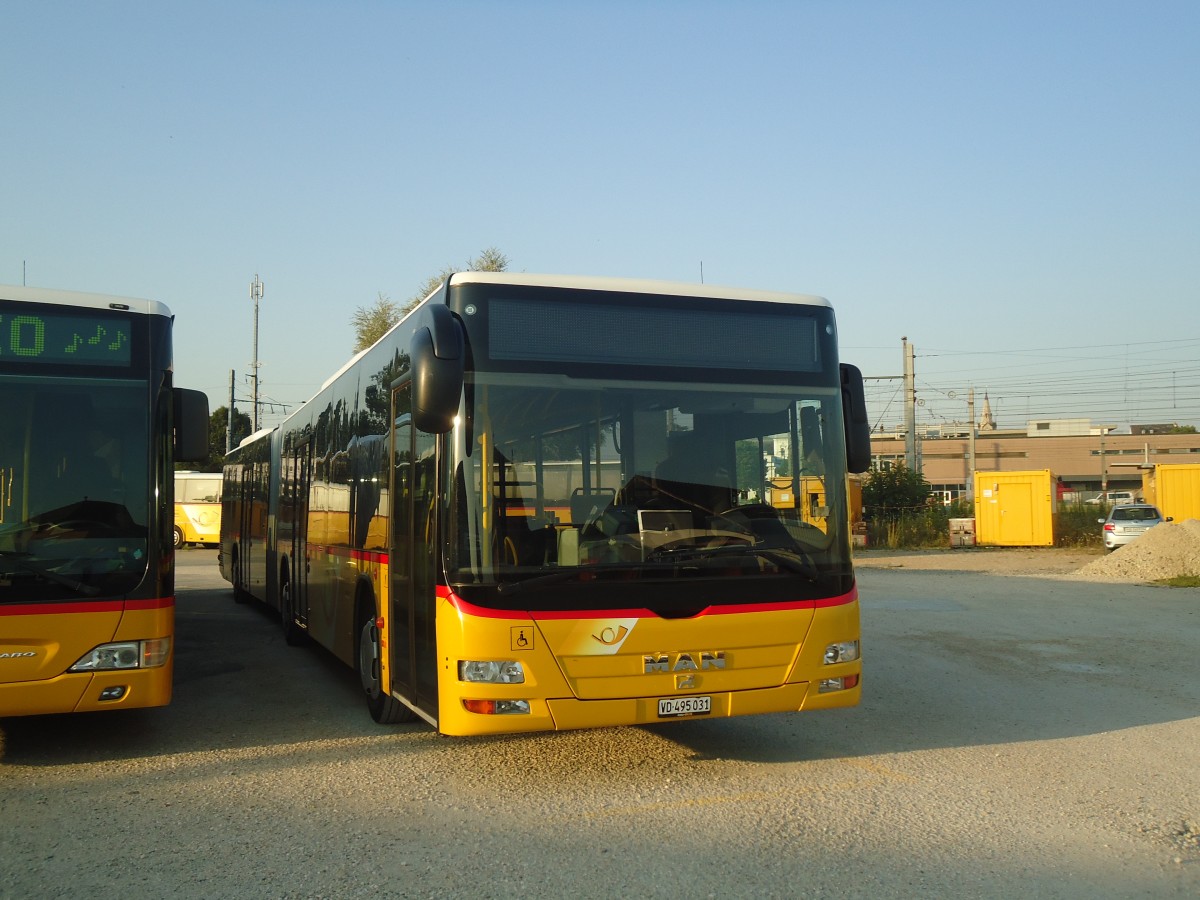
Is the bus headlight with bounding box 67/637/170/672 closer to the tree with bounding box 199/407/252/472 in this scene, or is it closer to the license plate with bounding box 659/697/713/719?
the license plate with bounding box 659/697/713/719

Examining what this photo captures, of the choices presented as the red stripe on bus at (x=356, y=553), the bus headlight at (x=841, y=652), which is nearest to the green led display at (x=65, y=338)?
the red stripe on bus at (x=356, y=553)

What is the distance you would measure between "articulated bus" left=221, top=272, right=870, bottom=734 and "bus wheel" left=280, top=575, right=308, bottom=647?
6151mm

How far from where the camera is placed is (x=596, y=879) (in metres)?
4.96

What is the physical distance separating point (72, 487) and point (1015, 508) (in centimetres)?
3515

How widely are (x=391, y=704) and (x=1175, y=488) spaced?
34.1m

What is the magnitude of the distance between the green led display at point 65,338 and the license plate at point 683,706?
13.8 feet

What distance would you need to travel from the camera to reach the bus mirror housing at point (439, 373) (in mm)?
6113

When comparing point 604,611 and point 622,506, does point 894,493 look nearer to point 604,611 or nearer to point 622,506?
point 622,506

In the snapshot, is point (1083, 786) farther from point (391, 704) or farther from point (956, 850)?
point (391, 704)

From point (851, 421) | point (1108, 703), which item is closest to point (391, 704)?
point (851, 421)

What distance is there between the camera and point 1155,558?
25.0m

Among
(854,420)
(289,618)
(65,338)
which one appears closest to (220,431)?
(289,618)

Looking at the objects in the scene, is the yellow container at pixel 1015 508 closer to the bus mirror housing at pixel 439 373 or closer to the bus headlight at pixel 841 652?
the bus headlight at pixel 841 652

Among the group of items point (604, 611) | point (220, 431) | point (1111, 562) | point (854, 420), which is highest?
point (220, 431)
